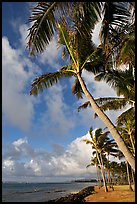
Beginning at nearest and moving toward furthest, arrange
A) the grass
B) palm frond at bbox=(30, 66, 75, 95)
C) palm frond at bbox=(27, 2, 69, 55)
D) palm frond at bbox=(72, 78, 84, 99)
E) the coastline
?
palm frond at bbox=(27, 2, 69, 55) < palm frond at bbox=(30, 66, 75, 95) < palm frond at bbox=(72, 78, 84, 99) < the grass < the coastline

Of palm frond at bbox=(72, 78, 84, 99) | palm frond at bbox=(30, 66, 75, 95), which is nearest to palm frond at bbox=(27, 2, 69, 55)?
palm frond at bbox=(30, 66, 75, 95)

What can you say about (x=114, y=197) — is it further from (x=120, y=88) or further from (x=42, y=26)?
(x=42, y=26)

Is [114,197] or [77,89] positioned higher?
[77,89]

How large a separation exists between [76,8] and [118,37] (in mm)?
2597

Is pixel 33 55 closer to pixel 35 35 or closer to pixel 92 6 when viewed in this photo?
pixel 35 35

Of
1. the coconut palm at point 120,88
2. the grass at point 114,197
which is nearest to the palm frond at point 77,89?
the coconut palm at point 120,88

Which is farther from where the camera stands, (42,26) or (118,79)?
(118,79)

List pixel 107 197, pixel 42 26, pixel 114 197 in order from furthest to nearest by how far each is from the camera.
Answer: pixel 107 197, pixel 114 197, pixel 42 26

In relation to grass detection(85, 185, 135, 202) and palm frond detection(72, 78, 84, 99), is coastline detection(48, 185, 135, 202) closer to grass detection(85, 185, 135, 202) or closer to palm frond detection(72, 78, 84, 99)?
grass detection(85, 185, 135, 202)

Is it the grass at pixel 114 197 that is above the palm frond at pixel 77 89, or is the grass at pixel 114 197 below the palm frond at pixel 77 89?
below

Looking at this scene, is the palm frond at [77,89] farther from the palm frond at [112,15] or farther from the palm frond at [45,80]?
the palm frond at [112,15]

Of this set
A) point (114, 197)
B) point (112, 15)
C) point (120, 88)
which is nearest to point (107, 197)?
point (114, 197)

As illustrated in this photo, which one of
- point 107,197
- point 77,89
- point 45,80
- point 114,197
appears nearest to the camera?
point 45,80

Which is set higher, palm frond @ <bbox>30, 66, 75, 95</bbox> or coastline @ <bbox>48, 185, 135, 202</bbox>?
palm frond @ <bbox>30, 66, 75, 95</bbox>
